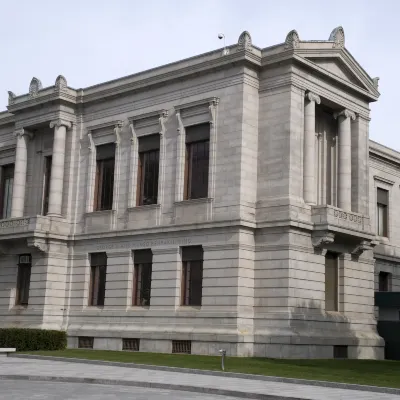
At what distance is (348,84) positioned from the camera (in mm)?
43031

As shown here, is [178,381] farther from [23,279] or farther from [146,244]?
[23,279]

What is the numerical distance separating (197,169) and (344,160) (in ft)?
27.2

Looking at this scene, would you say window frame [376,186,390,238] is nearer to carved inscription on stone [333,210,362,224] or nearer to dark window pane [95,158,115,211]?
carved inscription on stone [333,210,362,224]

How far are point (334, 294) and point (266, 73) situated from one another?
Answer: 1261cm

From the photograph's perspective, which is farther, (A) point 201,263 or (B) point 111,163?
(B) point 111,163

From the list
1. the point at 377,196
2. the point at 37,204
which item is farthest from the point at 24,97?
the point at 377,196

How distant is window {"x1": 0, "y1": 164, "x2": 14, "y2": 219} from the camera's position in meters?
51.4

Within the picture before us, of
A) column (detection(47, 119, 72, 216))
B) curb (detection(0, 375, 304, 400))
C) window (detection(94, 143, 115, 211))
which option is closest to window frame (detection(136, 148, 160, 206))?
window (detection(94, 143, 115, 211))

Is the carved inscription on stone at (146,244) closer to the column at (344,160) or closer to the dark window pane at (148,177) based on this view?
the dark window pane at (148,177)

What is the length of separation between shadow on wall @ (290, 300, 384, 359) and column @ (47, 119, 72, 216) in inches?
664

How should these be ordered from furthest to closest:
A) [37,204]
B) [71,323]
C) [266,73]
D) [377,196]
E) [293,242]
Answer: [377,196], [37,204], [71,323], [266,73], [293,242]

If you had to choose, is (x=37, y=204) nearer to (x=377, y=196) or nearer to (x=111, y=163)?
(x=111, y=163)

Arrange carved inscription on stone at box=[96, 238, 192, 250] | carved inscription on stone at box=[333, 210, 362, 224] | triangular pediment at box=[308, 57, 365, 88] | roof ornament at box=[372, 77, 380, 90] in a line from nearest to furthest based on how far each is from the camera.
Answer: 1. carved inscription on stone at box=[333, 210, 362, 224]
2. carved inscription on stone at box=[96, 238, 192, 250]
3. triangular pediment at box=[308, 57, 365, 88]
4. roof ornament at box=[372, 77, 380, 90]

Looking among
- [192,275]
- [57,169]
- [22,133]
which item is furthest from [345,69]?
[22,133]
